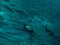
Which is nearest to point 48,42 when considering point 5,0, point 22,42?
point 22,42

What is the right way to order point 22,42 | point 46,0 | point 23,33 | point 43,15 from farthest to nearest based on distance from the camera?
point 46,0 → point 43,15 → point 23,33 → point 22,42

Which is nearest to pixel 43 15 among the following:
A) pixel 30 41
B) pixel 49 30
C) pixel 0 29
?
pixel 49 30

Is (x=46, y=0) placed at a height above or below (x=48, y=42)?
above

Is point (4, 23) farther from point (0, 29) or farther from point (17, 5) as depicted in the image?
point (17, 5)

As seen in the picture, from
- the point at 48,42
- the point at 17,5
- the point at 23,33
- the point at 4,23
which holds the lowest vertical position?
the point at 48,42

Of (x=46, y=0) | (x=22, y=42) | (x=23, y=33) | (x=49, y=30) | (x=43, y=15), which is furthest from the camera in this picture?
(x=46, y=0)

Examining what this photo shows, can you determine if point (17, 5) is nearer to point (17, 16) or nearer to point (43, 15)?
point (17, 16)

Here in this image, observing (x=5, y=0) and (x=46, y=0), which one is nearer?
(x=5, y=0)
